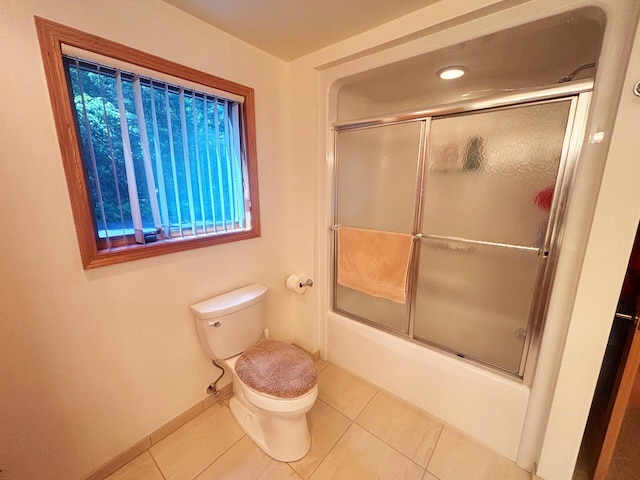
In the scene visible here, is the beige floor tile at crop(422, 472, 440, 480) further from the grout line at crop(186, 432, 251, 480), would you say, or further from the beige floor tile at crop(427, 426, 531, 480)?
the grout line at crop(186, 432, 251, 480)

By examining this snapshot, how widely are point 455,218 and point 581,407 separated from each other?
0.93 meters

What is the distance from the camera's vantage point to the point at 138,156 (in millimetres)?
1151

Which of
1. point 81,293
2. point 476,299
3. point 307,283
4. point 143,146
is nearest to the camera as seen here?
point 81,293

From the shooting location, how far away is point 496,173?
4.29ft

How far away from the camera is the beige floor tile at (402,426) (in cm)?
131

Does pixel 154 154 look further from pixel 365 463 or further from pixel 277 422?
pixel 365 463

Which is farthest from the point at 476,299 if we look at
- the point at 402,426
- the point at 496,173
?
the point at 402,426

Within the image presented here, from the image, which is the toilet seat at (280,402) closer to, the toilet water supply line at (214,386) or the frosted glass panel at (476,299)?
the toilet water supply line at (214,386)

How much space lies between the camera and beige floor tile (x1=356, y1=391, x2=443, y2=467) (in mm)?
1314

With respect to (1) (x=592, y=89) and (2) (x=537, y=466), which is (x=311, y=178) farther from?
(2) (x=537, y=466)

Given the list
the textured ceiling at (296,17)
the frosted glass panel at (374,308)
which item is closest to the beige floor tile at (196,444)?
the frosted glass panel at (374,308)

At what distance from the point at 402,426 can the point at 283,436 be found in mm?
673

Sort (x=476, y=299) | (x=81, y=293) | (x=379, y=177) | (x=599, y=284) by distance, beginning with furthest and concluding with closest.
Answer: (x=379, y=177) → (x=476, y=299) → (x=81, y=293) → (x=599, y=284)

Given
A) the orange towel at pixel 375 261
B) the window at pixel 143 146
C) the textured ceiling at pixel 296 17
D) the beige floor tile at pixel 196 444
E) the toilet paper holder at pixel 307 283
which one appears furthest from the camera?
the toilet paper holder at pixel 307 283
